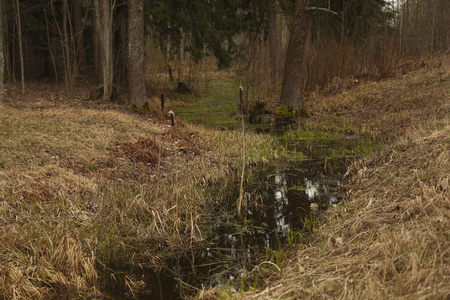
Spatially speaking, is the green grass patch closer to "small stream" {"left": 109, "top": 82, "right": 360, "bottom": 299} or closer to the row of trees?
the row of trees

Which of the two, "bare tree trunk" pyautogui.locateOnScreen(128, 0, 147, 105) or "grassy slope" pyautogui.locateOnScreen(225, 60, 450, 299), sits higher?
"bare tree trunk" pyautogui.locateOnScreen(128, 0, 147, 105)

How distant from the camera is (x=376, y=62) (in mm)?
14922

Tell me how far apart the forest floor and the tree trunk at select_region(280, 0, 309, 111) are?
3.62m

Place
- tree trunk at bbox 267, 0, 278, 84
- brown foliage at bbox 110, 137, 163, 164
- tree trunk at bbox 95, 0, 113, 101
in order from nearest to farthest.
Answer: brown foliage at bbox 110, 137, 163, 164, tree trunk at bbox 95, 0, 113, 101, tree trunk at bbox 267, 0, 278, 84

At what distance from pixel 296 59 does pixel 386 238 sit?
9.28 metres

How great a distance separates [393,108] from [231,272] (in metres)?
9.28

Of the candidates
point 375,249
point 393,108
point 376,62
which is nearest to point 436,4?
point 376,62

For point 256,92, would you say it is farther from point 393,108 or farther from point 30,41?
point 30,41

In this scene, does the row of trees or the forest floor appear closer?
the forest floor

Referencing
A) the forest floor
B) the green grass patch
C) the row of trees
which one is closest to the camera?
the forest floor

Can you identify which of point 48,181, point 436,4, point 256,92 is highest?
point 436,4

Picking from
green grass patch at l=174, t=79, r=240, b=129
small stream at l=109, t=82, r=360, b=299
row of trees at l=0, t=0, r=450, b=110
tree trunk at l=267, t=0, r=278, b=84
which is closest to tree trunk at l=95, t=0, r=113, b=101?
row of trees at l=0, t=0, r=450, b=110

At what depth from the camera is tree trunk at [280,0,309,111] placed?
11375mm

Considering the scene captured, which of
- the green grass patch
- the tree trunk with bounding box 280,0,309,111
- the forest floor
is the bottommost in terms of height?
the forest floor
